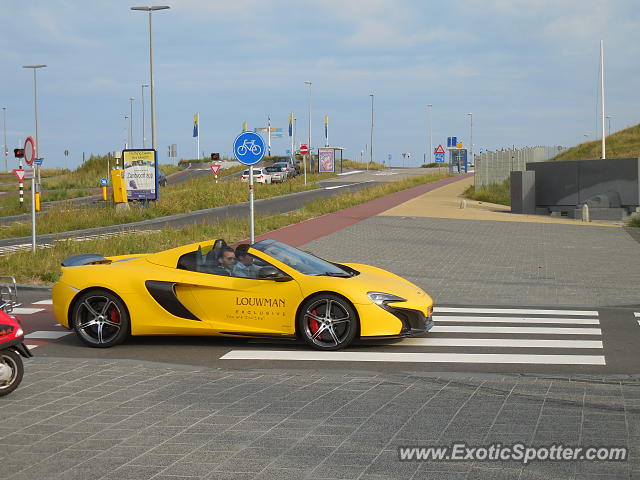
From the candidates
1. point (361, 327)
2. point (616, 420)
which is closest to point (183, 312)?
point (361, 327)

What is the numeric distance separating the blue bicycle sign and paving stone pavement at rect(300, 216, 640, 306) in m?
3.15

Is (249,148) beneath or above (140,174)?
above

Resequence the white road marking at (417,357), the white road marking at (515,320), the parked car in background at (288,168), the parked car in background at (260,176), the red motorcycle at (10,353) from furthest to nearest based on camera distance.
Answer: the parked car in background at (288,168) < the parked car in background at (260,176) < the white road marking at (515,320) < the white road marking at (417,357) < the red motorcycle at (10,353)

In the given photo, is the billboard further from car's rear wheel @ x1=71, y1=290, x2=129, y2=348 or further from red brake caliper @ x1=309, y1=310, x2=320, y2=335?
red brake caliper @ x1=309, y1=310, x2=320, y2=335

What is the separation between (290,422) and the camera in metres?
6.65

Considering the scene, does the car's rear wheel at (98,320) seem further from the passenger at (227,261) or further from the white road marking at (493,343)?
the white road marking at (493,343)

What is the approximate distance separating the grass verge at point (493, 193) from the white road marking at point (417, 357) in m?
31.6

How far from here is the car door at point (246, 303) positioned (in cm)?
991

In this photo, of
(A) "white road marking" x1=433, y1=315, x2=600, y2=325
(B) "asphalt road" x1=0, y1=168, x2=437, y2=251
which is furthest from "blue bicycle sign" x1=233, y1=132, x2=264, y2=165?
(B) "asphalt road" x1=0, y1=168, x2=437, y2=251

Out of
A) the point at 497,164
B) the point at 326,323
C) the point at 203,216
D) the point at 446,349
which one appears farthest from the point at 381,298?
the point at 497,164

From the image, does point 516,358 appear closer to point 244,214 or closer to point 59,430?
point 59,430

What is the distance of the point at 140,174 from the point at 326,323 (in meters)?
27.4

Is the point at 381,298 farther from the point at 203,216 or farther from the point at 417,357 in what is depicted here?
the point at 203,216

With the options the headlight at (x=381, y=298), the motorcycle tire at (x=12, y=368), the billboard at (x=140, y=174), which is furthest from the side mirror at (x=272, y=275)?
the billboard at (x=140, y=174)
